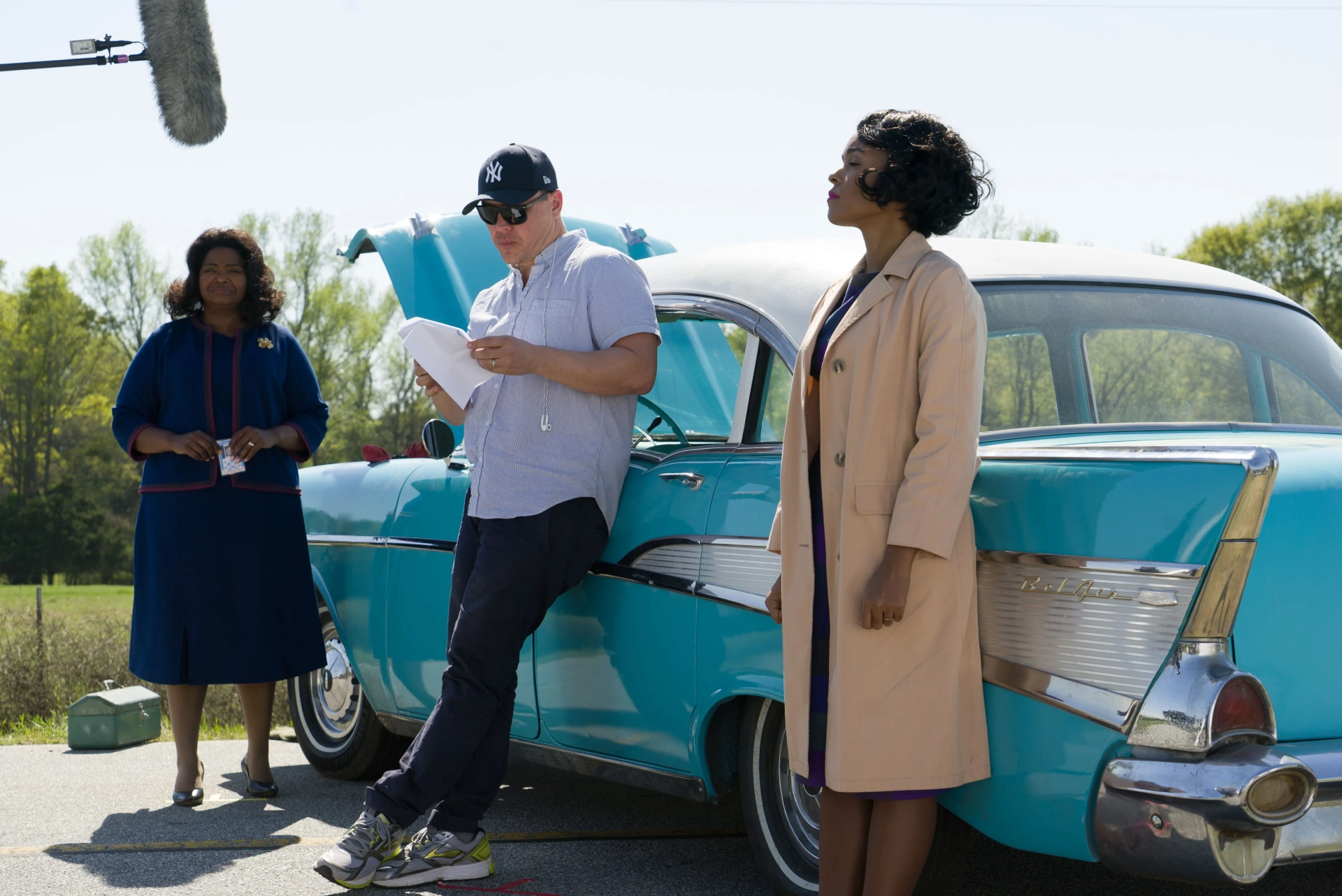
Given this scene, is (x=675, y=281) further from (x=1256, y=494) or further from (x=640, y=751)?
(x=1256, y=494)

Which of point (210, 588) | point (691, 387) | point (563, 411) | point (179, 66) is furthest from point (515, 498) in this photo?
point (179, 66)

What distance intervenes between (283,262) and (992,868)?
48874mm

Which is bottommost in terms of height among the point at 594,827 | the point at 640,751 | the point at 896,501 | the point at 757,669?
the point at 594,827

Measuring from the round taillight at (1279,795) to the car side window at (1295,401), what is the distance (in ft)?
4.32

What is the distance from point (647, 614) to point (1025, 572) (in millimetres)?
1318

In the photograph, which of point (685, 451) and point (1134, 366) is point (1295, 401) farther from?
point (685, 451)

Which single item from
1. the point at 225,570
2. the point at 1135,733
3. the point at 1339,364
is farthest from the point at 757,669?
the point at 225,570

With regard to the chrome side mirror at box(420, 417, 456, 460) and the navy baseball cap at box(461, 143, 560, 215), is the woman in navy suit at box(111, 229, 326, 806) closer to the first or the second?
the chrome side mirror at box(420, 417, 456, 460)

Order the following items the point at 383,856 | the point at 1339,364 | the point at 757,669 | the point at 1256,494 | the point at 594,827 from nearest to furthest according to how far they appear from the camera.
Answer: the point at 1256,494
the point at 757,669
the point at 1339,364
the point at 383,856
the point at 594,827

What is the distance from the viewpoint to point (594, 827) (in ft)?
15.4

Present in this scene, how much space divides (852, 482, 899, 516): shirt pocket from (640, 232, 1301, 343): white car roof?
784 mm

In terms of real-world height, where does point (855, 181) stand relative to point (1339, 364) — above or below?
above

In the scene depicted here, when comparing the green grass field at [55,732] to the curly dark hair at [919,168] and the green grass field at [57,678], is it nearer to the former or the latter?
the green grass field at [57,678]

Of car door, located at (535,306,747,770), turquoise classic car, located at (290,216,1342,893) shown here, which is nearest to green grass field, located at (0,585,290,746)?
turquoise classic car, located at (290,216,1342,893)
